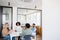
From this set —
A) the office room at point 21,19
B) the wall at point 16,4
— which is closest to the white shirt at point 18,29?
the office room at point 21,19

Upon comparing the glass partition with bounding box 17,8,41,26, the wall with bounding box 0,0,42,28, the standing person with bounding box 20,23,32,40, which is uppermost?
the wall with bounding box 0,0,42,28

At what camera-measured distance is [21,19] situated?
2.30 m

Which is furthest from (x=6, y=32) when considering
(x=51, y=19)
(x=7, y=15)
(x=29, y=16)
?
(x=51, y=19)

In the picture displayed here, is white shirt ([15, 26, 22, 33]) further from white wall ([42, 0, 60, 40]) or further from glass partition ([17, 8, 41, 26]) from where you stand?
white wall ([42, 0, 60, 40])

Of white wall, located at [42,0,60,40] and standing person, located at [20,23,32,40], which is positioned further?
white wall, located at [42,0,60,40]

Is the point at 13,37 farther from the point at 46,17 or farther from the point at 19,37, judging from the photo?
the point at 46,17

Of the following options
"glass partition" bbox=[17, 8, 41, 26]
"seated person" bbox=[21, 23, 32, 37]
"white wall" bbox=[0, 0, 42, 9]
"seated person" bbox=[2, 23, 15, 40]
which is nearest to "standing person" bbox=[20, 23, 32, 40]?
"seated person" bbox=[21, 23, 32, 37]

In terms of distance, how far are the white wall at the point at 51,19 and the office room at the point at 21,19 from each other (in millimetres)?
257

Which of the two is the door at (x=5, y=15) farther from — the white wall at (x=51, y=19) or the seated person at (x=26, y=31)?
the white wall at (x=51, y=19)

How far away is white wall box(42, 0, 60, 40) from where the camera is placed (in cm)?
278

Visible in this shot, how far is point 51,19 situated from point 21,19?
1.12 meters

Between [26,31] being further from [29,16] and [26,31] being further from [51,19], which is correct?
[51,19]

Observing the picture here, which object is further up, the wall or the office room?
the wall

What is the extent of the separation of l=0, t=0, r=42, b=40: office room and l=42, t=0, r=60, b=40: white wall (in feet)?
0.84
